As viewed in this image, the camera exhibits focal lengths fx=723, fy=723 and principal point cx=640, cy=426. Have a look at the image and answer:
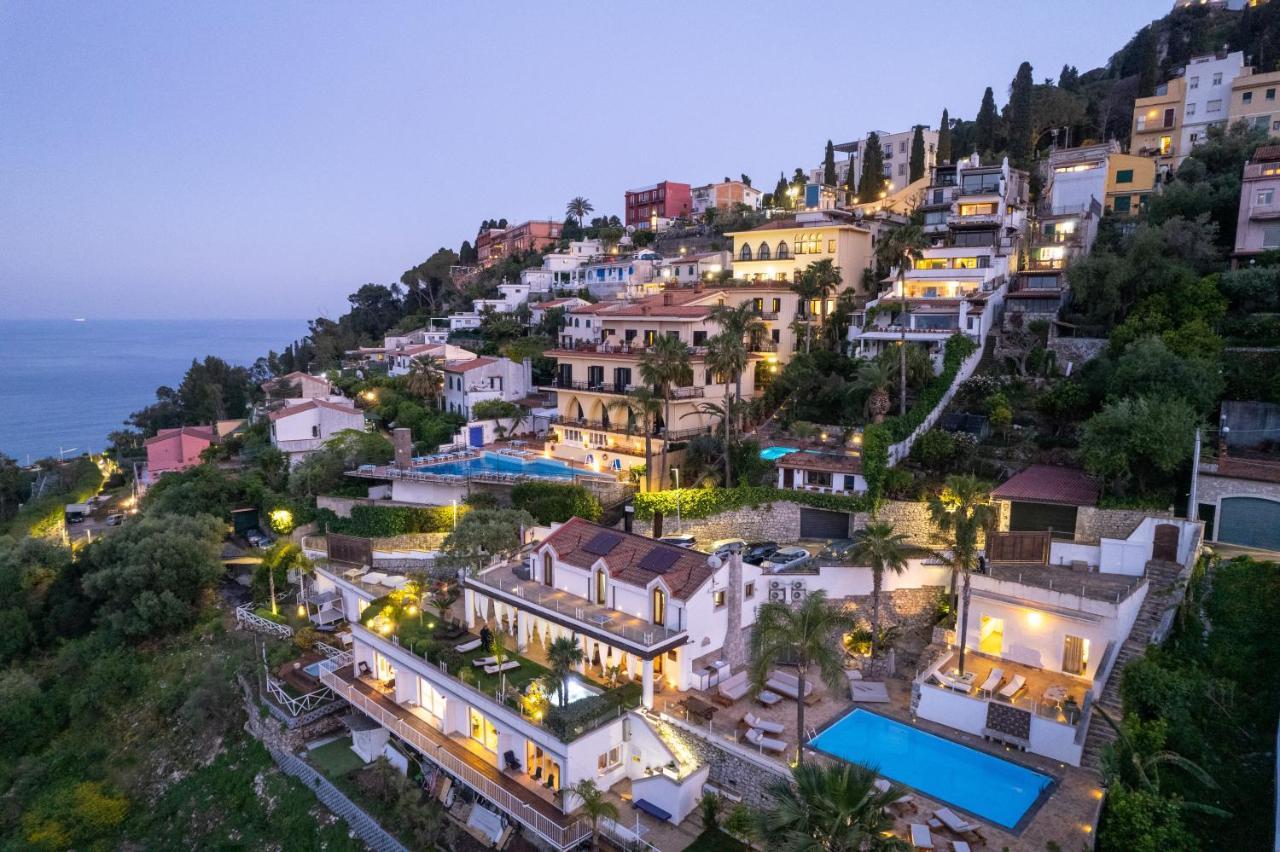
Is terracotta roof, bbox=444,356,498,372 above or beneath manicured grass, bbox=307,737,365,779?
above

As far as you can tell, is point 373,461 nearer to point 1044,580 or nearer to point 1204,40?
point 1044,580

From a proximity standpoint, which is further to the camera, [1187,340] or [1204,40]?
[1204,40]

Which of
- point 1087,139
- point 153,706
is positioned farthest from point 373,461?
point 1087,139

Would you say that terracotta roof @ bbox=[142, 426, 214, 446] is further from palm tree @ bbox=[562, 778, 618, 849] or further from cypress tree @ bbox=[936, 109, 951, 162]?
cypress tree @ bbox=[936, 109, 951, 162]

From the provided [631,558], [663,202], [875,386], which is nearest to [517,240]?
[663,202]

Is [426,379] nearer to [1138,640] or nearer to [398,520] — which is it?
[398,520]

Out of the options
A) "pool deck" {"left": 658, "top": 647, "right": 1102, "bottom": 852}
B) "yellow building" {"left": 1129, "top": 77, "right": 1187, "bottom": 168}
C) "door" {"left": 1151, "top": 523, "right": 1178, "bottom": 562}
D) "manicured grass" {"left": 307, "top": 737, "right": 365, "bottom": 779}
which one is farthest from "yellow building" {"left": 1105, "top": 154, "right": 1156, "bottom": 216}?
"manicured grass" {"left": 307, "top": 737, "right": 365, "bottom": 779}
